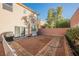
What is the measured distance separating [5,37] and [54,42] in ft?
2.29

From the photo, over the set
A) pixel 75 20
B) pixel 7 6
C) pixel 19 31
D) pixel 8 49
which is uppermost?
pixel 7 6

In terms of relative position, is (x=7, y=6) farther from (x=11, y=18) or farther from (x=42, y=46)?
(x=42, y=46)

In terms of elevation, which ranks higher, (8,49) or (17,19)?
(17,19)

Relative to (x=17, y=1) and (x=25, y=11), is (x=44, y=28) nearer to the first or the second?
(x=25, y=11)

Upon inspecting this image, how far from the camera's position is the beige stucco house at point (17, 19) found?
248cm

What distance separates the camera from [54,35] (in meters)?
2.58

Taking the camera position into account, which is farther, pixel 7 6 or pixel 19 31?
pixel 19 31

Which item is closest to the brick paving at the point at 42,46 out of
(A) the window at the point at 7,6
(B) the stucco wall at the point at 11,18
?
(B) the stucco wall at the point at 11,18

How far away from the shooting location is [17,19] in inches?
98.7

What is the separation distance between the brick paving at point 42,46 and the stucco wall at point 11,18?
0.75ft

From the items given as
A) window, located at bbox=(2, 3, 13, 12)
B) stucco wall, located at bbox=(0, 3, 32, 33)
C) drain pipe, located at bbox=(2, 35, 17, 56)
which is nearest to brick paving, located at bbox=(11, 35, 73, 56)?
drain pipe, located at bbox=(2, 35, 17, 56)

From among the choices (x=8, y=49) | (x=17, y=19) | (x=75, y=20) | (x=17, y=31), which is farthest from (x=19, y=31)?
(x=75, y=20)

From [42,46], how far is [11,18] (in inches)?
23.2

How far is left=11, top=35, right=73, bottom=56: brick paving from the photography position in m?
2.45
